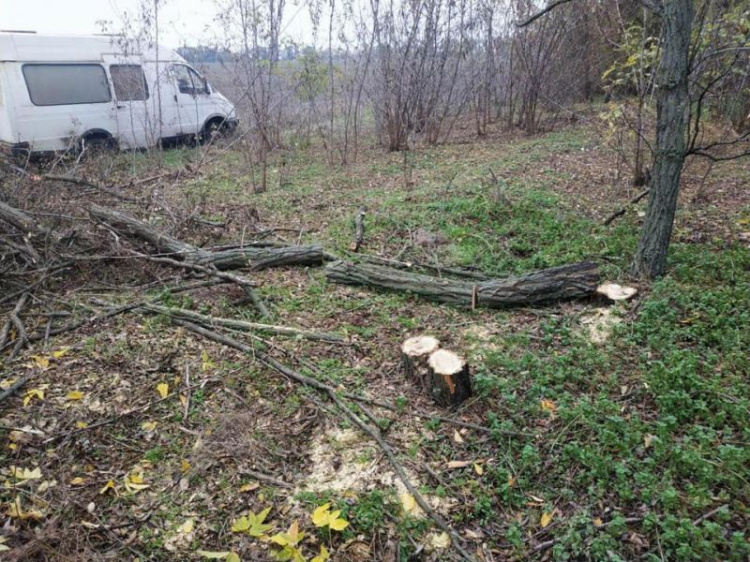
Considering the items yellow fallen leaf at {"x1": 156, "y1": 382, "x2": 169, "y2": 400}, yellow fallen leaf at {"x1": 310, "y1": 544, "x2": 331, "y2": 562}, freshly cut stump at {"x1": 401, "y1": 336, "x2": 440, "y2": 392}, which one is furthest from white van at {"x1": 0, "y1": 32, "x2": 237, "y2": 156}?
yellow fallen leaf at {"x1": 310, "y1": 544, "x2": 331, "y2": 562}

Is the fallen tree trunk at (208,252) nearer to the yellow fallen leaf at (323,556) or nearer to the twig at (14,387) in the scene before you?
the twig at (14,387)

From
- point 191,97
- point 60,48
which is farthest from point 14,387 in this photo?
point 191,97

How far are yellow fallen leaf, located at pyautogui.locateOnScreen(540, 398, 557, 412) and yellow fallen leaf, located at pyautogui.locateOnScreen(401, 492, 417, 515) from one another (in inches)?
38.1

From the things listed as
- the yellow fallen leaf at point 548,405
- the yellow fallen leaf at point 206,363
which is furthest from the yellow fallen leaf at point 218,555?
the yellow fallen leaf at point 548,405

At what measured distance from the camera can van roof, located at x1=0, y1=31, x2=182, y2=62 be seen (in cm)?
833

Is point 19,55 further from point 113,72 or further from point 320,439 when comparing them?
point 320,439

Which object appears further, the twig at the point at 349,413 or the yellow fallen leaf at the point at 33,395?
the yellow fallen leaf at the point at 33,395

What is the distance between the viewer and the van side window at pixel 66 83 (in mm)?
8664

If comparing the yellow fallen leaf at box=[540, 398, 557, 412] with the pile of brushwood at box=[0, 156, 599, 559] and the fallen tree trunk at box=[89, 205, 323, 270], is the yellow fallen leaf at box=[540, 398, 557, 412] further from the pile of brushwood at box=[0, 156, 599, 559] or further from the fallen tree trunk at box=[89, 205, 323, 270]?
the fallen tree trunk at box=[89, 205, 323, 270]

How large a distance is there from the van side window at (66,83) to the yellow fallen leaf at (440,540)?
9988 mm

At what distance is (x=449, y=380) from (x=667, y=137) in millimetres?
2466

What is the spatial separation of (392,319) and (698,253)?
8.59 ft

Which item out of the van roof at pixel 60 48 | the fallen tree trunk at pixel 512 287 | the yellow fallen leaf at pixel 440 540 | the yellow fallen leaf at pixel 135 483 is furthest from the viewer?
the van roof at pixel 60 48

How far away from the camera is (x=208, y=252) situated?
4.70m
